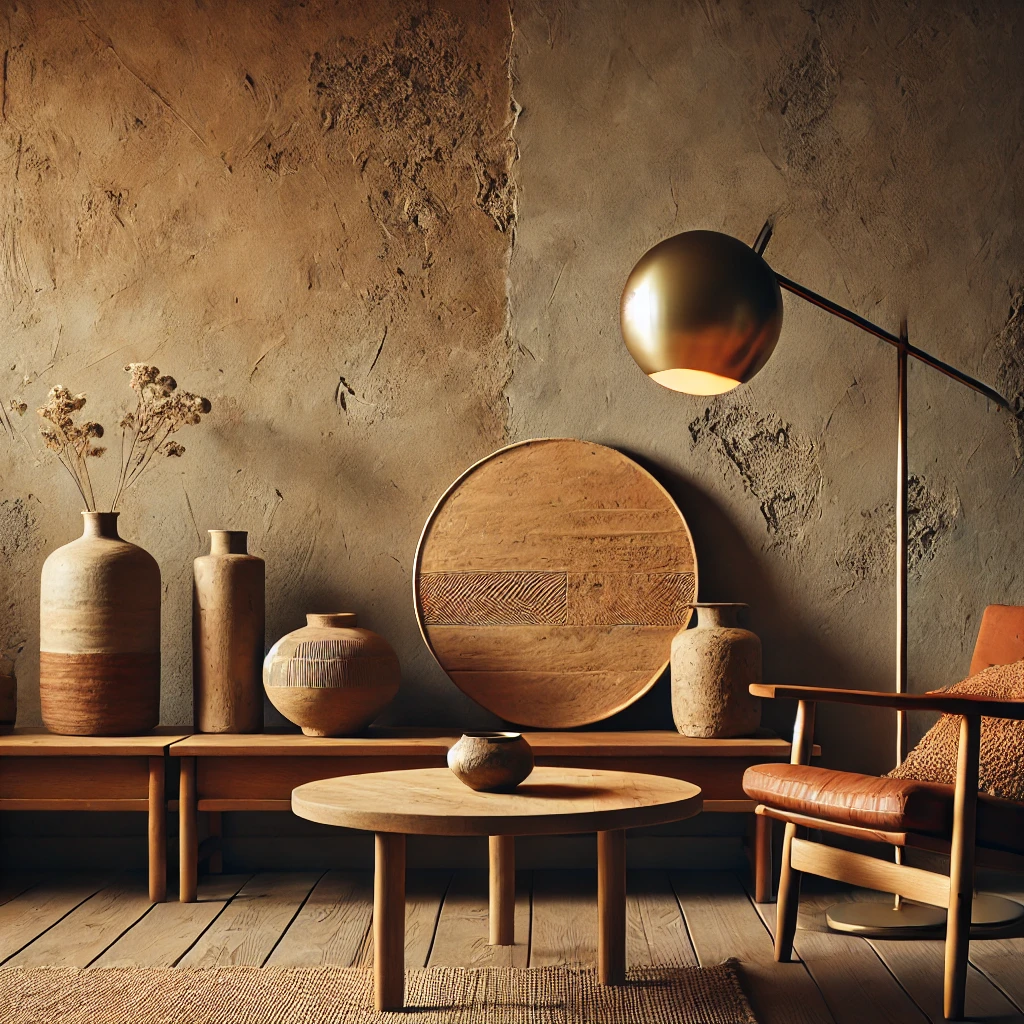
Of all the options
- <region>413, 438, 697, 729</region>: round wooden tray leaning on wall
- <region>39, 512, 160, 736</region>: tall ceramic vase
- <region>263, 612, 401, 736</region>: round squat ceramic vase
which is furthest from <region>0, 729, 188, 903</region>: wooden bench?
<region>413, 438, 697, 729</region>: round wooden tray leaning on wall

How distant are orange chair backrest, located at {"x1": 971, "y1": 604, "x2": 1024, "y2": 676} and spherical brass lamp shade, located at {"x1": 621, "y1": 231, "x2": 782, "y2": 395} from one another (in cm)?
113

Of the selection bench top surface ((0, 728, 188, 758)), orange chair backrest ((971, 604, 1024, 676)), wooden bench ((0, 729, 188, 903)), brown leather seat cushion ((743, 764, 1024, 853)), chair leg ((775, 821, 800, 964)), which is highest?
orange chair backrest ((971, 604, 1024, 676))

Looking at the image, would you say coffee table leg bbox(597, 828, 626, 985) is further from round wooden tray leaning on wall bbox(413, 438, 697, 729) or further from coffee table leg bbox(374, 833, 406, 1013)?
round wooden tray leaning on wall bbox(413, 438, 697, 729)

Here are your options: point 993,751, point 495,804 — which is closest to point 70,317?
point 495,804

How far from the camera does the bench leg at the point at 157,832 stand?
3.05 meters

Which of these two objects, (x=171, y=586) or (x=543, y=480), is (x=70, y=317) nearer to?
(x=171, y=586)

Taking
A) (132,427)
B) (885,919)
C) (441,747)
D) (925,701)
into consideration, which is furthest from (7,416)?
(885,919)

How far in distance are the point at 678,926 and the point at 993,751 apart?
2.98ft

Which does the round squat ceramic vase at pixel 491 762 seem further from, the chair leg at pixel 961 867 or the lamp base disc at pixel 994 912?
the lamp base disc at pixel 994 912

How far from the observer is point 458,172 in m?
3.60

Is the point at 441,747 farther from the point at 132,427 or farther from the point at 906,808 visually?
the point at 132,427

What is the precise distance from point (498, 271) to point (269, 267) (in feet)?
2.39

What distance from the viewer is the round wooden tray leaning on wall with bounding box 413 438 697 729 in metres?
3.39

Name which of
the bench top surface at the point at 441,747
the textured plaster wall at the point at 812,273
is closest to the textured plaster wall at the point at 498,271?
the textured plaster wall at the point at 812,273
